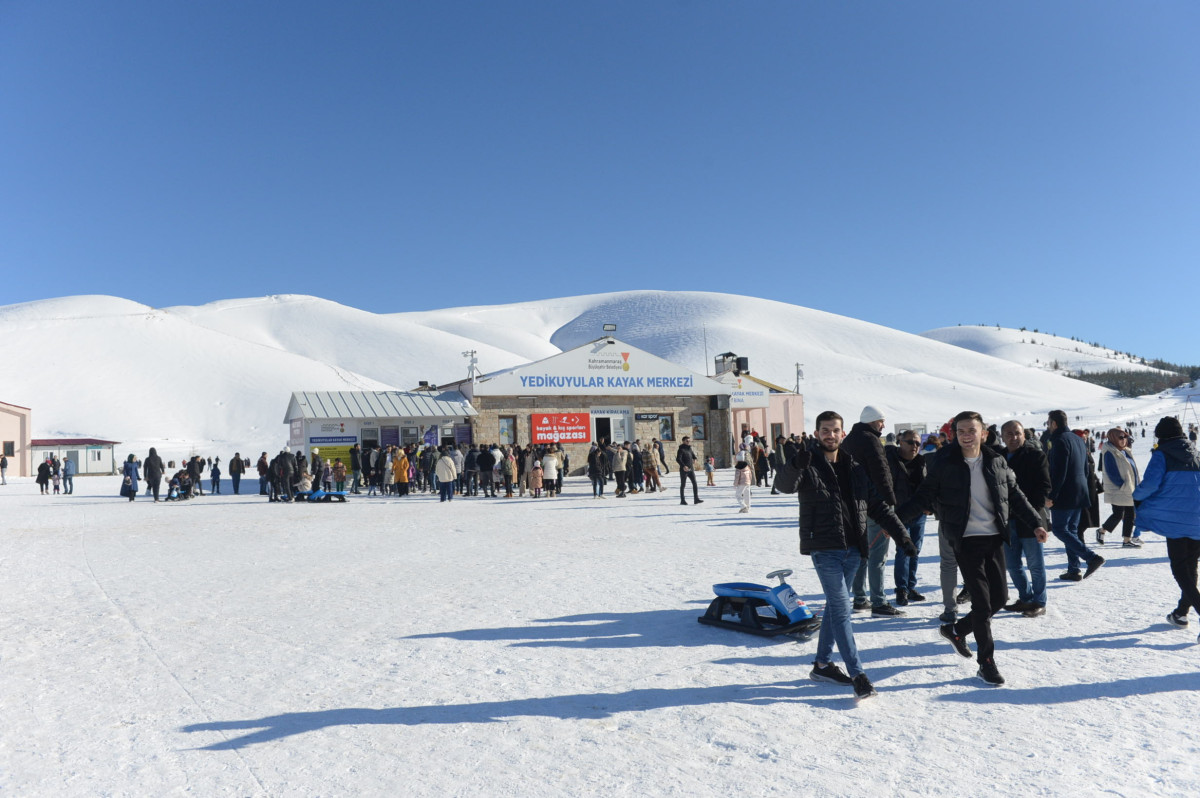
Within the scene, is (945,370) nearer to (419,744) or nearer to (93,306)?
(93,306)

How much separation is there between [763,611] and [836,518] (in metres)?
1.95

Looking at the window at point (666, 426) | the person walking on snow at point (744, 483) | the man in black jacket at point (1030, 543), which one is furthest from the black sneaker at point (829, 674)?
the window at point (666, 426)

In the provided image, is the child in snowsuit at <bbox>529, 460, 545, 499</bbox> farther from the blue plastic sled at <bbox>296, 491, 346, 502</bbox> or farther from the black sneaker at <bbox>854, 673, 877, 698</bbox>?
the black sneaker at <bbox>854, 673, 877, 698</bbox>

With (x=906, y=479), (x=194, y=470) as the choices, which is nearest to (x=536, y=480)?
(x=194, y=470)

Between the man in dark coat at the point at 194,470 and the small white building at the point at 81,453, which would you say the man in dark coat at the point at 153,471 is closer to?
the man in dark coat at the point at 194,470

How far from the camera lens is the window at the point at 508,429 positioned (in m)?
28.8

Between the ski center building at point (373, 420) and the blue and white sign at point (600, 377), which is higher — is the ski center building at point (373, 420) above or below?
below

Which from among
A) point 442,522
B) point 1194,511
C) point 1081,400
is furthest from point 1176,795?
point 1081,400

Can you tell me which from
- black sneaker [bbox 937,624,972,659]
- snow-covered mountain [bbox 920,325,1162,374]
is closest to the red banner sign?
black sneaker [bbox 937,624,972,659]

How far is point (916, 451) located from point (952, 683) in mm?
2293

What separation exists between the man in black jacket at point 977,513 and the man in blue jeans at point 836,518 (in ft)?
1.56

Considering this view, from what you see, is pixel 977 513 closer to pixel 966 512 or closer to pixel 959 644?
pixel 966 512

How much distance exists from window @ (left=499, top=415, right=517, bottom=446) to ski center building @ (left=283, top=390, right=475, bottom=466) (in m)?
1.17

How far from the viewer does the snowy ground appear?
3482 mm
